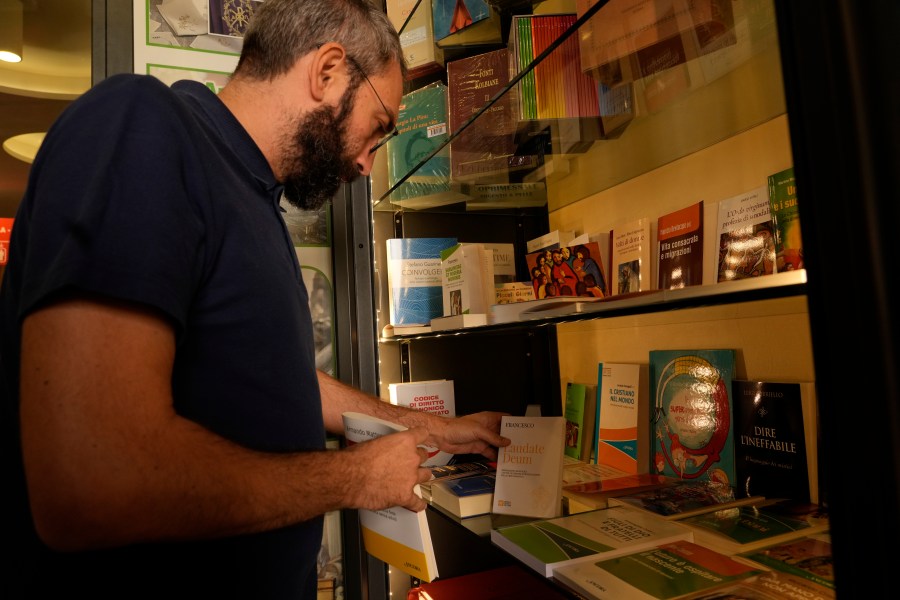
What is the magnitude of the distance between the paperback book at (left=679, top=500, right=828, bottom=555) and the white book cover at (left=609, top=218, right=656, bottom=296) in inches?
19.8

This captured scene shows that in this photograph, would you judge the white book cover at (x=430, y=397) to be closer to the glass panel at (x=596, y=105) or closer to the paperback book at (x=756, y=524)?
the glass panel at (x=596, y=105)

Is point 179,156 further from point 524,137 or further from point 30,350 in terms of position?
point 524,137

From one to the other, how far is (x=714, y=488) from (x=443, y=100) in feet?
4.38

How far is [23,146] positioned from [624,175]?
1.87 meters

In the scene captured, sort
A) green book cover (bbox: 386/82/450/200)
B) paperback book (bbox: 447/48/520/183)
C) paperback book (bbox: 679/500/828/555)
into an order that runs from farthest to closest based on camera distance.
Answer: green book cover (bbox: 386/82/450/200) → paperback book (bbox: 447/48/520/183) → paperback book (bbox: 679/500/828/555)

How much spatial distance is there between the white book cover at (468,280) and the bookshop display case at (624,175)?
181mm

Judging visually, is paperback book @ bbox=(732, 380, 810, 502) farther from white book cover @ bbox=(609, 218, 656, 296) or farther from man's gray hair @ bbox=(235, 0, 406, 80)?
man's gray hair @ bbox=(235, 0, 406, 80)

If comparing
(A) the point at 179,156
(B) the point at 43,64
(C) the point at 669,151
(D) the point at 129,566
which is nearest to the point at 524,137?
(C) the point at 669,151

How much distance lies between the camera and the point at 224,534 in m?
0.74

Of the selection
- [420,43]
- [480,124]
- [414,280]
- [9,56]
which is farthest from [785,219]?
[9,56]

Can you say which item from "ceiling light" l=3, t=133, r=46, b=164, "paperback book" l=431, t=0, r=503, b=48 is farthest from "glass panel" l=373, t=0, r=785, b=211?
"ceiling light" l=3, t=133, r=46, b=164

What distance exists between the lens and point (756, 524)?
972 millimetres

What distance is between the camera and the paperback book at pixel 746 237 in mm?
1073

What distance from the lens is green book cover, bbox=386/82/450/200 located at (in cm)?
177
